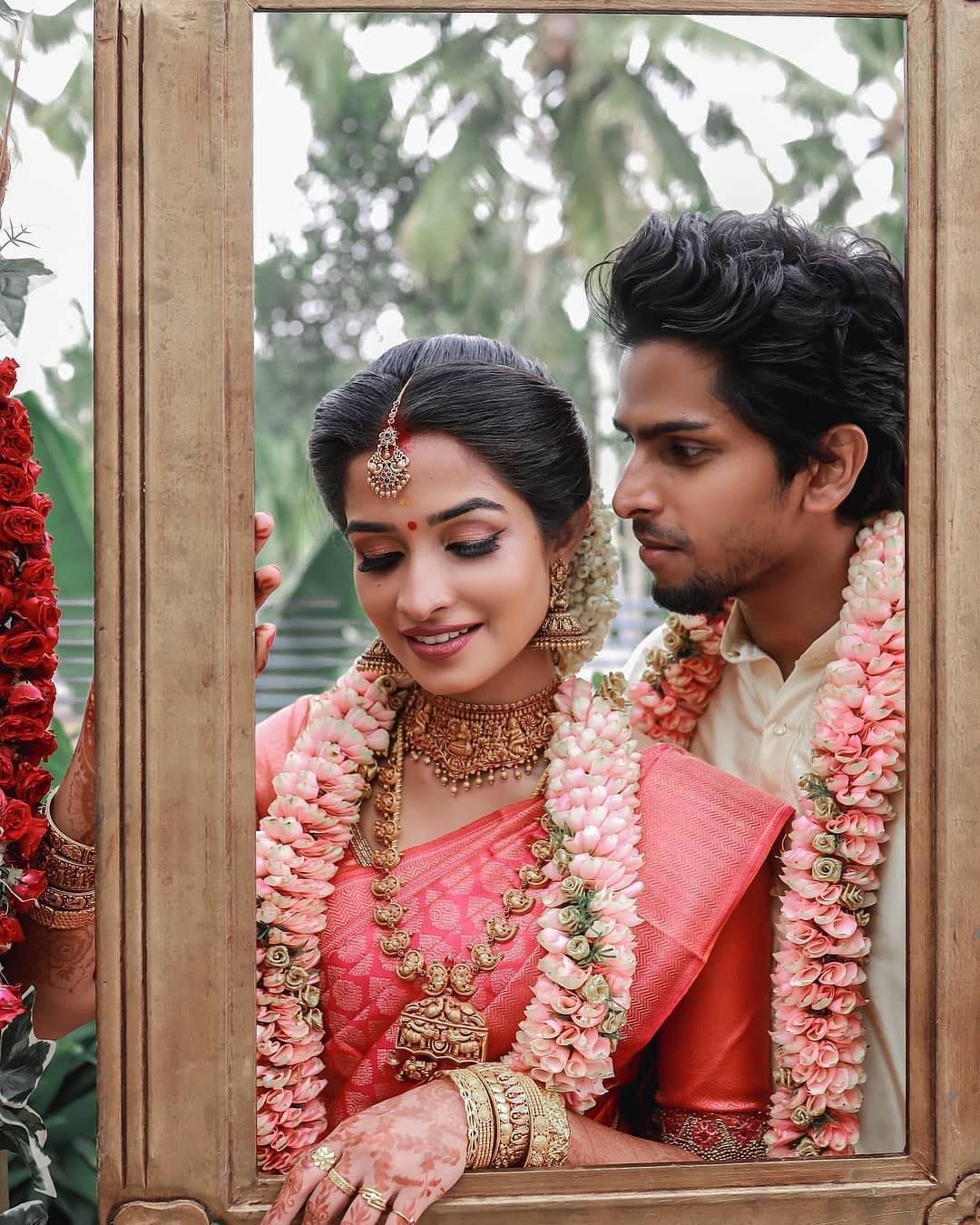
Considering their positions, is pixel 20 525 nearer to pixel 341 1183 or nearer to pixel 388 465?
pixel 388 465

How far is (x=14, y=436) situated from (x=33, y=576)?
18cm

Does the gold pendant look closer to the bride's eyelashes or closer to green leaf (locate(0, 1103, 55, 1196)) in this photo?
green leaf (locate(0, 1103, 55, 1196))

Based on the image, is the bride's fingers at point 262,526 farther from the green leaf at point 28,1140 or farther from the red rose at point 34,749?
the green leaf at point 28,1140

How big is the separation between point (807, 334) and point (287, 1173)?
130cm

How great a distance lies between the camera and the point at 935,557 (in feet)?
5.06

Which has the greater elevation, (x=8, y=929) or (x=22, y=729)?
(x=22, y=729)

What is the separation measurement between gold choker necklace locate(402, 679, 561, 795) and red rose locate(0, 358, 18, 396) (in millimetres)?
699

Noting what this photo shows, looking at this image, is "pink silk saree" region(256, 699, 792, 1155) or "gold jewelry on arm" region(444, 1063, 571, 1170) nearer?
"gold jewelry on arm" region(444, 1063, 571, 1170)

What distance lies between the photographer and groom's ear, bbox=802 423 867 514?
5.63 ft

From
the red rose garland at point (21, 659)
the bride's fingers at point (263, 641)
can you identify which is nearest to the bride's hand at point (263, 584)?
the bride's fingers at point (263, 641)

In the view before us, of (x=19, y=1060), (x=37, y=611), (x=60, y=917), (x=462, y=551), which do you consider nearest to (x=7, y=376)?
(x=37, y=611)

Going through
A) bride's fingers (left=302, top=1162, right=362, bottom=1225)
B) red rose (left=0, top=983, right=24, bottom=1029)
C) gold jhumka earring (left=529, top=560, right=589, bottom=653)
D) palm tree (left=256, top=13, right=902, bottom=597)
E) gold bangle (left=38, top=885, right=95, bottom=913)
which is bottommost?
bride's fingers (left=302, top=1162, right=362, bottom=1225)

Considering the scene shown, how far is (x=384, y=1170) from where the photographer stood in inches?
54.9

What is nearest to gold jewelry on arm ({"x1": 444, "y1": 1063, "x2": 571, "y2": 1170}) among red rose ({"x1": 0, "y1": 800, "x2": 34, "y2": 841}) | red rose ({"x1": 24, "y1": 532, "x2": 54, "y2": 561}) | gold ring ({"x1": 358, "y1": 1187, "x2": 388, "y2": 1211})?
gold ring ({"x1": 358, "y1": 1187, "x2": 388, "y2": 1211})
